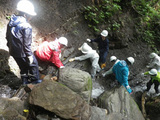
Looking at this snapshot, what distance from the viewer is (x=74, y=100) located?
312 centimetres

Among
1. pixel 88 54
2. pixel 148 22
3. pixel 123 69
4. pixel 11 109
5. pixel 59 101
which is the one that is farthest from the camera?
pixel 148 22

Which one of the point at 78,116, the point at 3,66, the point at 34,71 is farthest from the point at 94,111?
the point at 3,66

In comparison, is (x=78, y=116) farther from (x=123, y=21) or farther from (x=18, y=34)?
(x=123, y=21)

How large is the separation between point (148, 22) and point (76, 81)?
32.6 ft

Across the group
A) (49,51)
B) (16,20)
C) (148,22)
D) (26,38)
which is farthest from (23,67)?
(148,22)

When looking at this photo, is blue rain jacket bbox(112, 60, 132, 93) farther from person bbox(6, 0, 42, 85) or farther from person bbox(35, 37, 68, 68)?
person bbox(6, 0, 42, 85)

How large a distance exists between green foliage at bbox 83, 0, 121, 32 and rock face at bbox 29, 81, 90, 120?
5.44 meters

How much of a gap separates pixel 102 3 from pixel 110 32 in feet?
6.82

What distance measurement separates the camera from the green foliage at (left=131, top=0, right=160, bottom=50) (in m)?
10.3

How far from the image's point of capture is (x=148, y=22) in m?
10.9

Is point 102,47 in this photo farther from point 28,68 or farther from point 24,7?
point 24,7

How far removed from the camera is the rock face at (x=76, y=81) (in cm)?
384

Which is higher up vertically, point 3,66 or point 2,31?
point 2,31

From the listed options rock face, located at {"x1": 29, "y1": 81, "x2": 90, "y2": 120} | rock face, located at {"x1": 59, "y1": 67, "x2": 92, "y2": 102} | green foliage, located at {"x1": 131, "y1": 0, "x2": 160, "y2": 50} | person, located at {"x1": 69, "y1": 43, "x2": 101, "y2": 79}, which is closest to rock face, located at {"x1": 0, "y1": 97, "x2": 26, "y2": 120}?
rock face, located at {"x1": 29, "y1": 81, "x2": 90, "y2": 120}
